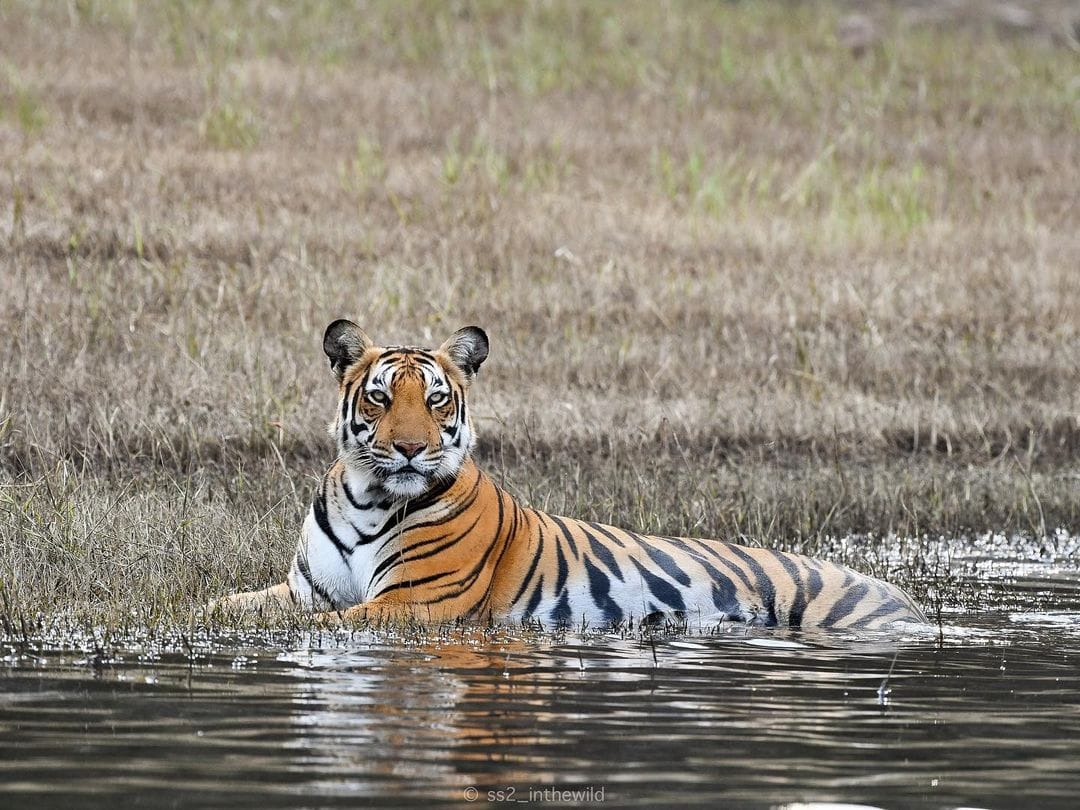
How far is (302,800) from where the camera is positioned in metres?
4.56

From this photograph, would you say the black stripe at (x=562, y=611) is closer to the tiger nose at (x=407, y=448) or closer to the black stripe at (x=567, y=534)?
the black stripe at (x=567, y=534)

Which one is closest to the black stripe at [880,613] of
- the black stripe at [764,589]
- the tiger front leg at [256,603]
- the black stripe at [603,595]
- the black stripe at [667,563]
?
the black stripe at [764,589]

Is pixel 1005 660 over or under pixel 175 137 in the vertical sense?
under

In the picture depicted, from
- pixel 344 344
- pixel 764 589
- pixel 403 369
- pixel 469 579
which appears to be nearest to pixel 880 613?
pixel 764 589

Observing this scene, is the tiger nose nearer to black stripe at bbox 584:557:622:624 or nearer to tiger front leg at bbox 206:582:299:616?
tiger front leg at bbox 206:582:299:616

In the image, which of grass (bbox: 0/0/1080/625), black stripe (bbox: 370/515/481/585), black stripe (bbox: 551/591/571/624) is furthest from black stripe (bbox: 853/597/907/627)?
black stripe (bbox: 370/515/481/585)

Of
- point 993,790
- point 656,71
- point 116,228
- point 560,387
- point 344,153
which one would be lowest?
point 993,790

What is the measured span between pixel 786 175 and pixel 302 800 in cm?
1605

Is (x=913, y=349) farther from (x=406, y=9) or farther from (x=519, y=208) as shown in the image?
(x=406, y=9)

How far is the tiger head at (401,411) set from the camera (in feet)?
24.8

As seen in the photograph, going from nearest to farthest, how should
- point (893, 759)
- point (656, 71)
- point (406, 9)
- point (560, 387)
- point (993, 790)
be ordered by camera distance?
point (993, 790), point (893, 759), point (560, 387), point (656, 71), point (406, 9)

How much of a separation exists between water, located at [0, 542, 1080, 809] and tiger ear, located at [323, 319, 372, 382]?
137cm

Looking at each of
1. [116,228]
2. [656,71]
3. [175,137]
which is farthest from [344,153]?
[656,71]

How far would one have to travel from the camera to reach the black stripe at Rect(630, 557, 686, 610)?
807 centimetres
